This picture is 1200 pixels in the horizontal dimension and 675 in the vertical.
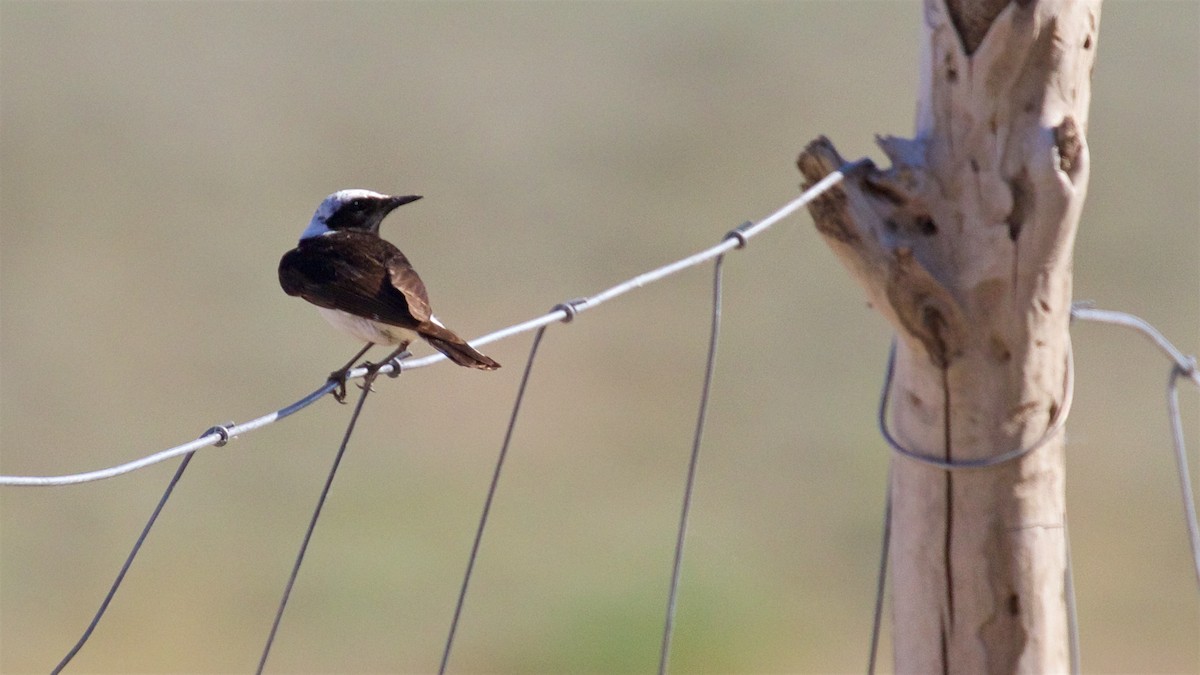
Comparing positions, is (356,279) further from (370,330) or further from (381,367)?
(381,367)

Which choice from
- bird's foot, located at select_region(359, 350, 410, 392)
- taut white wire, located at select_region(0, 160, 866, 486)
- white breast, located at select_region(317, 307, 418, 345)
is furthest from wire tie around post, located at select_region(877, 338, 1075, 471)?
white breast, located at select_region(317, 307, 418, 345)

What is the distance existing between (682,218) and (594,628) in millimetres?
6039

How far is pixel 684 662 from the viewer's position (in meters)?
10.0

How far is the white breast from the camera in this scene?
3.89 meters

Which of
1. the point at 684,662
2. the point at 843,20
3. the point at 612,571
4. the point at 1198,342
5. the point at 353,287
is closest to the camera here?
the point at 353,287

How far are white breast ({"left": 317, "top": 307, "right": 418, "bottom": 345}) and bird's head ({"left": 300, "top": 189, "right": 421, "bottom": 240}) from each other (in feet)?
1.79

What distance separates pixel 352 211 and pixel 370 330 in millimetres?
705

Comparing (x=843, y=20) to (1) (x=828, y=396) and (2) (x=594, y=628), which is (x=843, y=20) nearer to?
(1) (x=828, y=396)

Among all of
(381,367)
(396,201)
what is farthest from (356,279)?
(381,367)

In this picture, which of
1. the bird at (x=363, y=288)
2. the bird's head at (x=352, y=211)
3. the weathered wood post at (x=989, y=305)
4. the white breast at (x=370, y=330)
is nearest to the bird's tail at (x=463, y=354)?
the bird at (x=363, y=288)

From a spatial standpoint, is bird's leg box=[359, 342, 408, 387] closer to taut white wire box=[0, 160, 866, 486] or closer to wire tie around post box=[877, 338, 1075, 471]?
taut white wire box=[0, 160, 866, 486]

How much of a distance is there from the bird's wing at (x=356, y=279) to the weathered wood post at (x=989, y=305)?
1375mm

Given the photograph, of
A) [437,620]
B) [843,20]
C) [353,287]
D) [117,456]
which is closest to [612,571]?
[437,620]

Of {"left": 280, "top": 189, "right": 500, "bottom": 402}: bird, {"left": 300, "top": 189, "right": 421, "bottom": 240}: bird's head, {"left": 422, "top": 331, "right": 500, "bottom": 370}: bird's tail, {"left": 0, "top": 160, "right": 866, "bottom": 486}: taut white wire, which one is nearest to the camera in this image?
{"left": 0, "top": 160, "right": 866, "bottom": 486}: taut white wire
